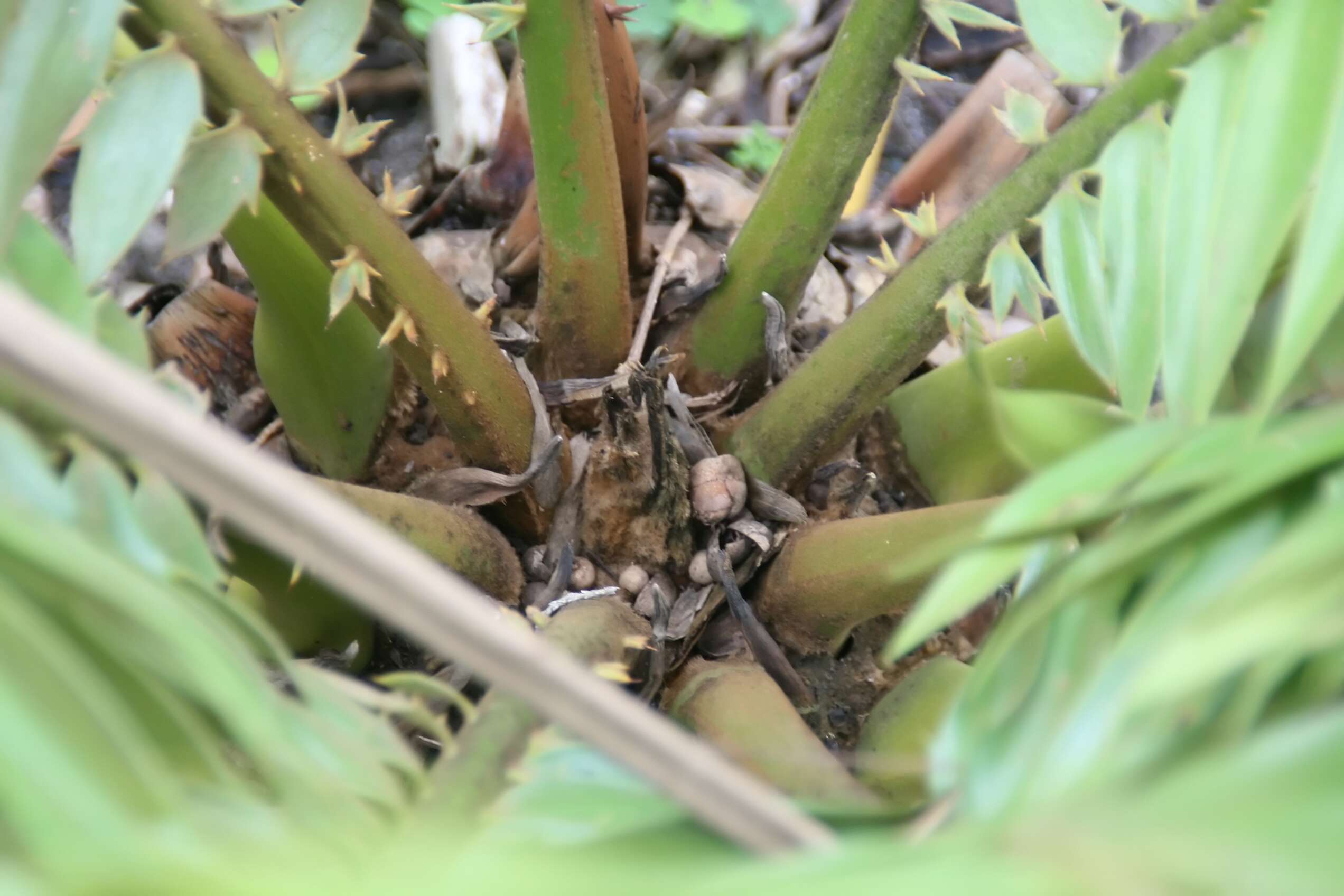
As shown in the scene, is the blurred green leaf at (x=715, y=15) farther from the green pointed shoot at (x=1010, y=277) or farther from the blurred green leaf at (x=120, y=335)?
the blurred green leaf at (x=120, y=335)

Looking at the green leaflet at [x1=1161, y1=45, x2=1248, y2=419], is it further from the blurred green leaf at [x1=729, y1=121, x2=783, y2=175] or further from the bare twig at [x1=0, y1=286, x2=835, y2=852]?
the blurred green leaf at [x1=729, y1=121, x2=783, y2=175]

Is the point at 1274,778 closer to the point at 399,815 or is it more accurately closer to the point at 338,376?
the point at 399,815

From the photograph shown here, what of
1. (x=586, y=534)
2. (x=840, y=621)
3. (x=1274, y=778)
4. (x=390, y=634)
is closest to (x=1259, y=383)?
(x=1274, y=778)

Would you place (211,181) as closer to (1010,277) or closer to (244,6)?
(244,6)

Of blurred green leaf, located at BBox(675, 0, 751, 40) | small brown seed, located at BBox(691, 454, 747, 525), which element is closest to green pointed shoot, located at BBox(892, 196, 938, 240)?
small brown seed, located at BBox(691, 454, 747, 525)

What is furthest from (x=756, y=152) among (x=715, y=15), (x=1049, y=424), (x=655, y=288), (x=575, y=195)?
(x=1049, y=424)

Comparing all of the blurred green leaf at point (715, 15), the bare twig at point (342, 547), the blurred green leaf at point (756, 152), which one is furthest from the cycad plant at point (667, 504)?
the blurred green leaf at point (715, 15)
